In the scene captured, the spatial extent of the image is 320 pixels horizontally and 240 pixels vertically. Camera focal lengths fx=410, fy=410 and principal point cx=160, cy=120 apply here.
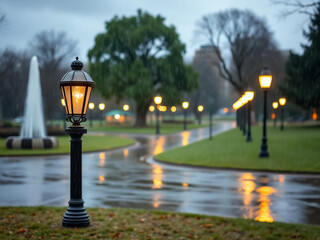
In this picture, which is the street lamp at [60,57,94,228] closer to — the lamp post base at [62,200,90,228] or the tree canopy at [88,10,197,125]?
the lamp post base at [62,200,90,228]

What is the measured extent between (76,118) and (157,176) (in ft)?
26.3

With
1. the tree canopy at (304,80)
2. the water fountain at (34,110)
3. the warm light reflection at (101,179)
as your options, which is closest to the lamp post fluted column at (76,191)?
the warm light reflection at (101,179)

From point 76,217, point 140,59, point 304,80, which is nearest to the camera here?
point 76,217

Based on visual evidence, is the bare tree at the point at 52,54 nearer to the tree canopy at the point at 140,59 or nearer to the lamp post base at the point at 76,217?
the tree canopy at the point at 140,59

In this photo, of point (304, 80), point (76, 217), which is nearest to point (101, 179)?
point (76, 217)

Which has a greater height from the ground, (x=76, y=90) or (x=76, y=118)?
(x=76, y=90)

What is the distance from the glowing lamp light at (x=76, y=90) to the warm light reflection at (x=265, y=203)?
4208 millimetres

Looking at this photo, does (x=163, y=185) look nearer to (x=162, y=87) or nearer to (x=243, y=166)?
(x=243, y=166)

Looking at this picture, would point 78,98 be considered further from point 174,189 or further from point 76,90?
point 174,189

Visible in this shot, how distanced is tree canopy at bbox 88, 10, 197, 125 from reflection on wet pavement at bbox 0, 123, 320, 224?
127 feet

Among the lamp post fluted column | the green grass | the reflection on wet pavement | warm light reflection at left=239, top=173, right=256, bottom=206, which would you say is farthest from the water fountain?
the lamp post fluted column

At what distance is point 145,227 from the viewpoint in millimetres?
7531

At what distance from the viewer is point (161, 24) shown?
196 ft

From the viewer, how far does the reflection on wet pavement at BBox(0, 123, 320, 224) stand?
9.61 meters
